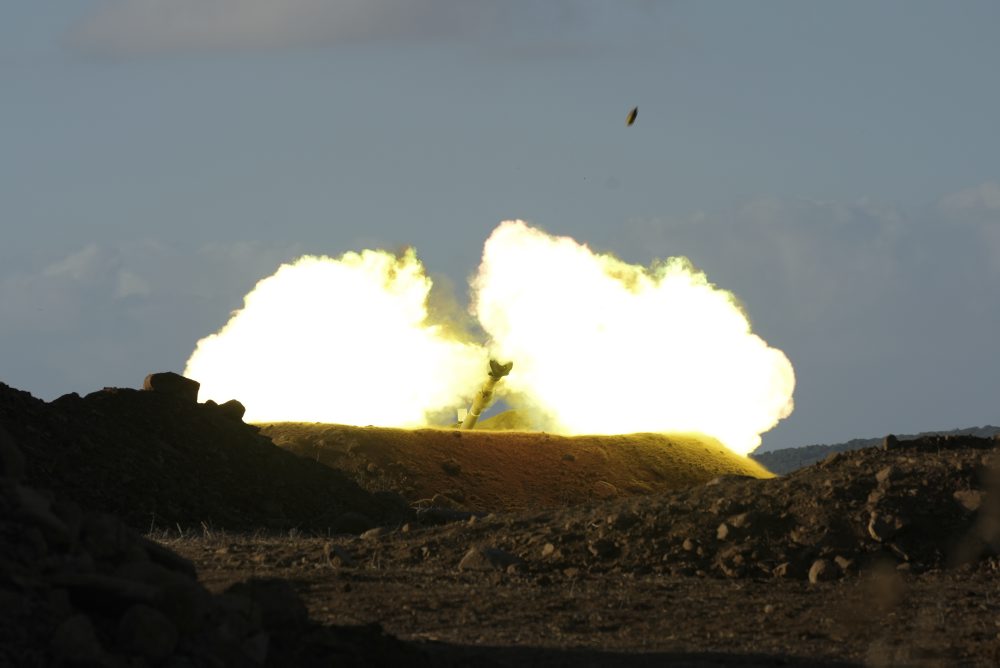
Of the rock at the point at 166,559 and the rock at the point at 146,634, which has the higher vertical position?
the rock at the point at 166,559

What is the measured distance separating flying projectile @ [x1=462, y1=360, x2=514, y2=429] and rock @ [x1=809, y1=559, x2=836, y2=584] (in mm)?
26867

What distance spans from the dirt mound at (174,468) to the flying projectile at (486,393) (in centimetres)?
1244

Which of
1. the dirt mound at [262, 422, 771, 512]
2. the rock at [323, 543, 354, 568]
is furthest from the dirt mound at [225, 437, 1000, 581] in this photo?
the dirt mound at [262, 422, 771, 512]

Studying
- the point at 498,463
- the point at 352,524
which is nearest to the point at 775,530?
the point at 352,524

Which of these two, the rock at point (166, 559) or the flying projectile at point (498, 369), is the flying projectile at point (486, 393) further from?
the rock at point (166, 559)

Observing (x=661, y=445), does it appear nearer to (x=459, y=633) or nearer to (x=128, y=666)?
(x=459, y=633)

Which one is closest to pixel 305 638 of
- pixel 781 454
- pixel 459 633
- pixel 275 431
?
pixel 459 633

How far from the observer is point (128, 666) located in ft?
29.5

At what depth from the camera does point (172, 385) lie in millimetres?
33719

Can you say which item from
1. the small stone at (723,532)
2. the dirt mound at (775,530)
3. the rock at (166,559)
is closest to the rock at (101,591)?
the rock at (166,559)

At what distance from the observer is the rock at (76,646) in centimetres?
887

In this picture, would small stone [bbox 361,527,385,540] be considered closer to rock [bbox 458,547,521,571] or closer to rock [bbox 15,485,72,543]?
rock [bbox 458,547,521,571]

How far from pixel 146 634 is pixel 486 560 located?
9.75 meters

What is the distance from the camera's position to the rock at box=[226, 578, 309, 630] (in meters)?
10.6
